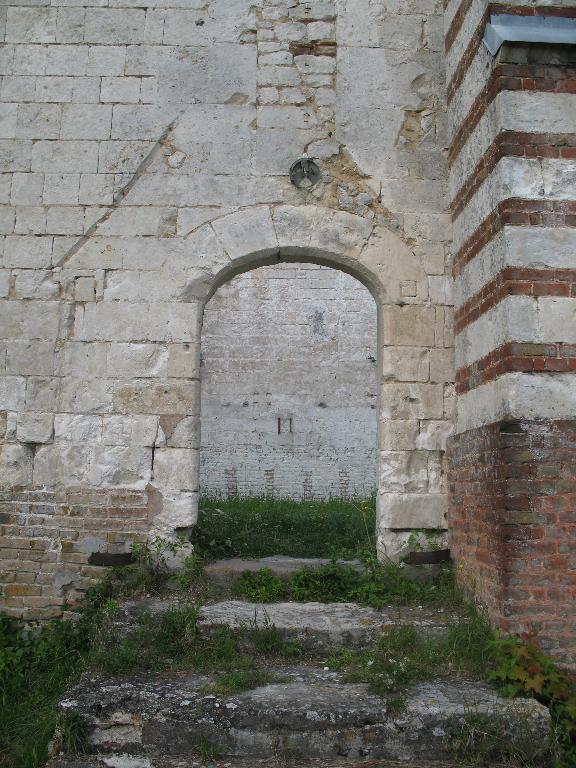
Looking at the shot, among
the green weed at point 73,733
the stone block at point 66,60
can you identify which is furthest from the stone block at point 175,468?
the stone block at point 66,60

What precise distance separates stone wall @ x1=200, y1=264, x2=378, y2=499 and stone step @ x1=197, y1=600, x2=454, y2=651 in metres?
7.77

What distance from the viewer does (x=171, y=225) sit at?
5.71 metres

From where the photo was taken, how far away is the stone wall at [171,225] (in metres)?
5.43

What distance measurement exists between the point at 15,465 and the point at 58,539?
2.13 feet

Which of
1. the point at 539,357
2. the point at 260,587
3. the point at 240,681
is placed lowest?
Result: the point at 240,681

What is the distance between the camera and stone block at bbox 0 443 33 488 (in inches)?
216

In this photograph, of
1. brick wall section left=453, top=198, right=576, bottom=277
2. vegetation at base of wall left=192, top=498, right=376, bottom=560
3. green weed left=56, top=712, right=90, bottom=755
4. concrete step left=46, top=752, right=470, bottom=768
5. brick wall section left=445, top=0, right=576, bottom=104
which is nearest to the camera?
concrete step left=46, top=752, right=470, bottom=768

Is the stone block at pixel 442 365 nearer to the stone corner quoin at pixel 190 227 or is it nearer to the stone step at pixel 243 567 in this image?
the stone corner quoin at pixel 190 227

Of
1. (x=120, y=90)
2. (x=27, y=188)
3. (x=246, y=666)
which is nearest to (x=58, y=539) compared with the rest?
(x=246, y=666)

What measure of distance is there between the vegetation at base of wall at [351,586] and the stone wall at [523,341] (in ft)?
1.07

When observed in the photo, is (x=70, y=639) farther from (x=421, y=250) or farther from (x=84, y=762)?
(x=421, y=250)

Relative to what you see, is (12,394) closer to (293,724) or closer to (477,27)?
(293,724)

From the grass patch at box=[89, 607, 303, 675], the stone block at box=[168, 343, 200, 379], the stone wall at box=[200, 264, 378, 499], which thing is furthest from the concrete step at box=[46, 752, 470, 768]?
the stone wall at box=[200, 264, 378, 499]

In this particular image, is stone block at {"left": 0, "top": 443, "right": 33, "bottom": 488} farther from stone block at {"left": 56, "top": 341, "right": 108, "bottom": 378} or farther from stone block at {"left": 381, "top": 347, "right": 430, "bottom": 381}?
stone block at {"left": 381, "top": 347, "right": 430, "bottom": 381}
